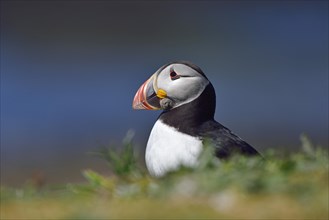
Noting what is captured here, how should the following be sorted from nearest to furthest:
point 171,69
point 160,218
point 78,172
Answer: point 160,218, point 171,69, point 78,172

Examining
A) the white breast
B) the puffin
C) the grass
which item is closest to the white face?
the puffin

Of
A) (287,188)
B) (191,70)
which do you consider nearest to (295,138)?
(191,70)

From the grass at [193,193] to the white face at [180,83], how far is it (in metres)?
2.20

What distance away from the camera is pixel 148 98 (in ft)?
27.0

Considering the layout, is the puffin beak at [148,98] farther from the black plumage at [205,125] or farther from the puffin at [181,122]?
the black plumage at [205,125]

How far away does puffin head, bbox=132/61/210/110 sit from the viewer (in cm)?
814

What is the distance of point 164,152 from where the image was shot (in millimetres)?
7332

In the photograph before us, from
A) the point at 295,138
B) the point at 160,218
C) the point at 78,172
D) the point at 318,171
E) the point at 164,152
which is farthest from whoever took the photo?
the point at 295,138

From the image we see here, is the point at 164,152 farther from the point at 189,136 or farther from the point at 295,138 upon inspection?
the point at 295,138

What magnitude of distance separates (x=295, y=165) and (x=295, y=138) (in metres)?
14.7

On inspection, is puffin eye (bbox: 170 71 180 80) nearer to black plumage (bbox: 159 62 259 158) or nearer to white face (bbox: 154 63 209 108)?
white face (bbox: 154 63 209 108)

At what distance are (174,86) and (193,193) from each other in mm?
3139

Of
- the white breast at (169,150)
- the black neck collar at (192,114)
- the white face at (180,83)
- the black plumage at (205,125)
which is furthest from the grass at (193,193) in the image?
the white face at (180,83)

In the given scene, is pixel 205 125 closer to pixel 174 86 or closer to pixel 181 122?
pixel 181 122
